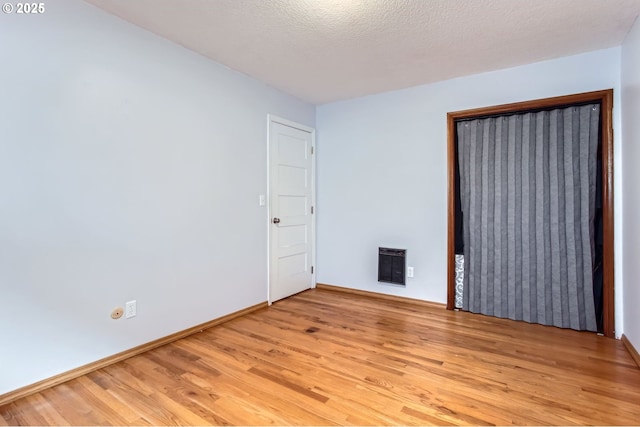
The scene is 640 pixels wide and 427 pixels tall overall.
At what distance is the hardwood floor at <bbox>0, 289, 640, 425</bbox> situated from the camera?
162 centimetres

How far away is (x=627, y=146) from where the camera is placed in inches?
94.1

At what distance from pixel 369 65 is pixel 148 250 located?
2.43 metres

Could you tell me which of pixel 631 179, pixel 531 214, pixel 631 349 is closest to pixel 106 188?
pixel 531 214

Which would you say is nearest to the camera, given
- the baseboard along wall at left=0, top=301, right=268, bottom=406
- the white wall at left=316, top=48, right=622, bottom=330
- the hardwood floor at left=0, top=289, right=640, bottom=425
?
the hardwood floor at left=0, top=289, right=640, bottom=425

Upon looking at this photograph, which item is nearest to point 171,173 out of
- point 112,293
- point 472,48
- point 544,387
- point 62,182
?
point 62,182

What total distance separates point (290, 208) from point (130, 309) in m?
1.94

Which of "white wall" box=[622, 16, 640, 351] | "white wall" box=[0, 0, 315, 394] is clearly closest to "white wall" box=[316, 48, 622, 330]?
"white wall" box=[622, 16, 640, 351]

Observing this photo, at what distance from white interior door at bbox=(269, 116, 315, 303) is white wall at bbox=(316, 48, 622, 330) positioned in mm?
204

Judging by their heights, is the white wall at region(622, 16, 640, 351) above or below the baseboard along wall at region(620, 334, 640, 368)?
above

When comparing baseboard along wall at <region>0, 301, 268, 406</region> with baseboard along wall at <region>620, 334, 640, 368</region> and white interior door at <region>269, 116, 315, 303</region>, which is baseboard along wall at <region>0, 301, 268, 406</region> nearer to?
white interior door at <region>269, 116, 315, 303</region>

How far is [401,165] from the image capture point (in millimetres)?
3539

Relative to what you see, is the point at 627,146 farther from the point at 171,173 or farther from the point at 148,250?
the point at 148,250

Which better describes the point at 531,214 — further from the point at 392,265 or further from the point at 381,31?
the point at 381,31

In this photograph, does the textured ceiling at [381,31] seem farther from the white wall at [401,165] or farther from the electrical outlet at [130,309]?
the electrical outlet at [130,309]
